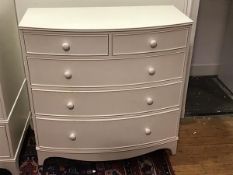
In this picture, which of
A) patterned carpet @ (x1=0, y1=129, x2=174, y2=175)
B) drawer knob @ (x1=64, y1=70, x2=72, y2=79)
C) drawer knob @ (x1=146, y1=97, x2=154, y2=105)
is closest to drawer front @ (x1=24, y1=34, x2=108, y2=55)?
drawer knob @ (x1=64, y1=70, x2=72, y2=79)

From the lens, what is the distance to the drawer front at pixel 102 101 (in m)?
1.68

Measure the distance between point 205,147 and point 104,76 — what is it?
3.20 ft

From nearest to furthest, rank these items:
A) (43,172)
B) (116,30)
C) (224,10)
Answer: (116,30)
(43,172)
(224,10)

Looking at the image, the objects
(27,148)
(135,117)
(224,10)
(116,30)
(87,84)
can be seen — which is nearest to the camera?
(116,30)

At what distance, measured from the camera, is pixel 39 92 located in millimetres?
1671

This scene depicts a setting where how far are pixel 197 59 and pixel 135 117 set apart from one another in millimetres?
1404

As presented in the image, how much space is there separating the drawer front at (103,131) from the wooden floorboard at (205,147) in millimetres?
297

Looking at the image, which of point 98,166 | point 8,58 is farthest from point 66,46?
point 98,166

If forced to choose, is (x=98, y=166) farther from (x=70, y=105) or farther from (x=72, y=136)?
(x=70, y=105)

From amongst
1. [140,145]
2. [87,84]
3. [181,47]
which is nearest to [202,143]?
[140,145]

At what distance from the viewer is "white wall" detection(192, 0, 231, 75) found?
2746 millimetres

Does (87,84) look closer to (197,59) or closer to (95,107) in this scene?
(95,107)

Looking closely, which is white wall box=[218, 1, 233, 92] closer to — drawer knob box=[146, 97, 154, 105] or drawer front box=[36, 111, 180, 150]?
drawer front box=[36, 111, 180, 150]

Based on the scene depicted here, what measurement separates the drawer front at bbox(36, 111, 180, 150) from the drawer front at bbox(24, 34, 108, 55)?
0.42 m
